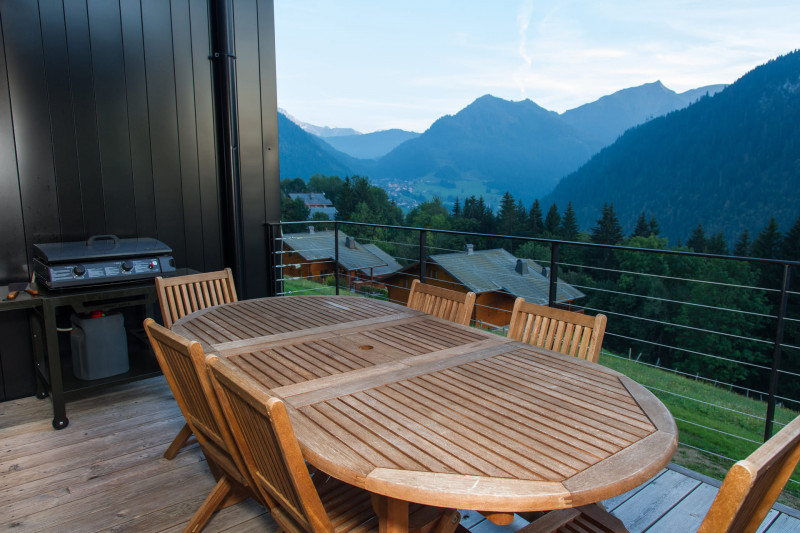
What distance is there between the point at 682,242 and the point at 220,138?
142 ft

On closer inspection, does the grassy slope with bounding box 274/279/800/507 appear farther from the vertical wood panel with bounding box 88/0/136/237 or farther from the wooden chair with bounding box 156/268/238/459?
the wooden chair with bounding box 156/268/238/459

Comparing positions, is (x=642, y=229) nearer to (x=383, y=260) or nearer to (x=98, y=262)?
(x=383, y=260)

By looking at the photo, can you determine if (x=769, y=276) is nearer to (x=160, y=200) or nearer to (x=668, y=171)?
(x=668, y=171)

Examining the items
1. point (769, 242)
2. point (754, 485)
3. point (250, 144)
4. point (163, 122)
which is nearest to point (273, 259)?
point (250, 144)

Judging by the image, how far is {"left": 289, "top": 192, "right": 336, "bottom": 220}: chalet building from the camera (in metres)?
35.9

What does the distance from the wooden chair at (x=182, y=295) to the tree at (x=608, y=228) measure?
39.9 m

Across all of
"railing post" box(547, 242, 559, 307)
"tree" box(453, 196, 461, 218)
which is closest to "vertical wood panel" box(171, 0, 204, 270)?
"railing post" box(547, 242, 559, 307)

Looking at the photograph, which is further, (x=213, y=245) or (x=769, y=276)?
(x=769, y=276)

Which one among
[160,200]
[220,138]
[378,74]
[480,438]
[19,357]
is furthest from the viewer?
[378,74]

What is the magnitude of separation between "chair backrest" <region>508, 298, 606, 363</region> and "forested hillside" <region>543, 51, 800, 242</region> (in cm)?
4294

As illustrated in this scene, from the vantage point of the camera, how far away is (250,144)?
3.71 meters

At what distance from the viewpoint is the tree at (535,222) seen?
39.2 metres

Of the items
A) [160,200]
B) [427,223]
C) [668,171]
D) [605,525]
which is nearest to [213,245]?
[160,200]

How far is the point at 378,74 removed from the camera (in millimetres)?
24469
